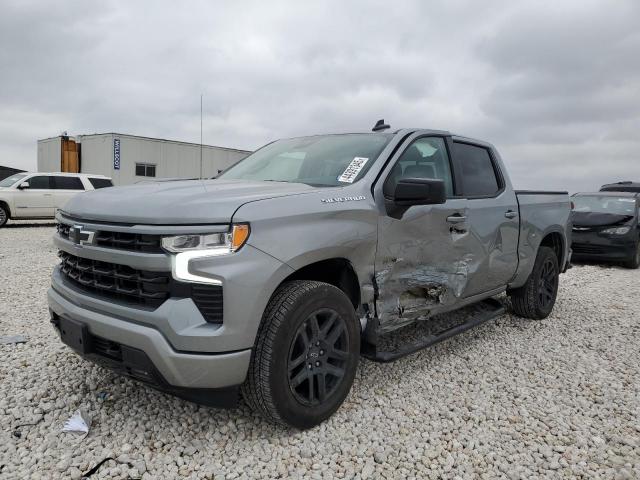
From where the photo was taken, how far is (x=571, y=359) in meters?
3.98

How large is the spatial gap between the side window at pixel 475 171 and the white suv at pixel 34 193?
1290 cm

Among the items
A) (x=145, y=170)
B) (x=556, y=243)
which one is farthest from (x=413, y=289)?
(x=145, y=170)

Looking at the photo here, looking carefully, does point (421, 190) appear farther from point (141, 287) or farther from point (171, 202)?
point (141, 287)

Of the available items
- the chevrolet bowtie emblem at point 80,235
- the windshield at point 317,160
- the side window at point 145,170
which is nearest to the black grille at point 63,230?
the chevrolet bowtie emblem at point 80,235

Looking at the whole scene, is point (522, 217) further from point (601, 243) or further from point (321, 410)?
point (601, 243)

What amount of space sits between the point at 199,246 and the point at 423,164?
1.96m

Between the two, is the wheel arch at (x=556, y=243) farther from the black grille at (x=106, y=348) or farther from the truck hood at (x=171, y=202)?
the black grille at (x=106, y=348)

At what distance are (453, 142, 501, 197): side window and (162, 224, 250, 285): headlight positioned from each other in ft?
7.26

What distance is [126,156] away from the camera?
18.6 m

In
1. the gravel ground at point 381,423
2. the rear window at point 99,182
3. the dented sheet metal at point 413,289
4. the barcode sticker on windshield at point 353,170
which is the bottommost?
the gravel ground at point 381,423

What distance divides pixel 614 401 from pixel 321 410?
2.09m

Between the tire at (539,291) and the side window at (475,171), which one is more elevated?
the side window at (475,171)

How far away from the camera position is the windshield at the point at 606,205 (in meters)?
9.96

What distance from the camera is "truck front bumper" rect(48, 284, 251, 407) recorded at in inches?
86.0
